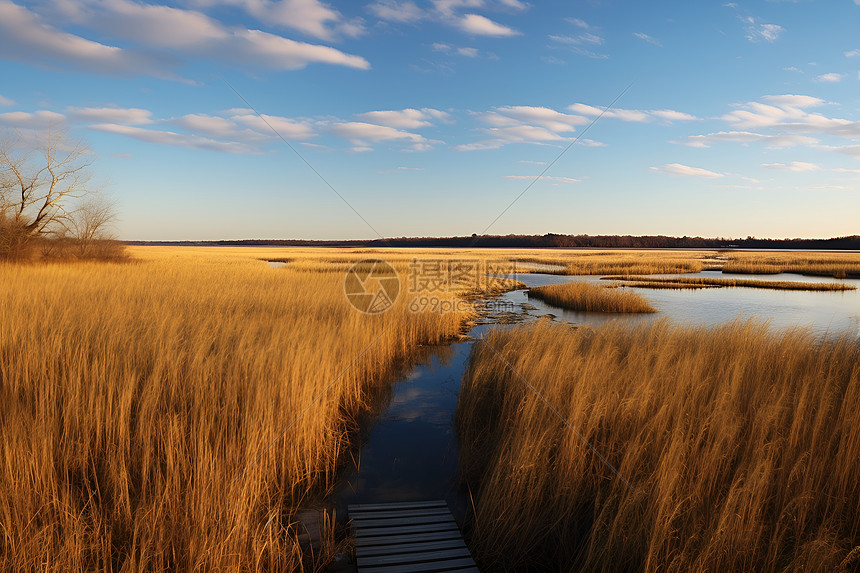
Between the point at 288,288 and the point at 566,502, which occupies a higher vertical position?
the point at 288,288

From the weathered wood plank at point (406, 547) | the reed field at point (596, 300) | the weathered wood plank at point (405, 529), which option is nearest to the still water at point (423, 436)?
the weathered wood plank at point (405, 529)

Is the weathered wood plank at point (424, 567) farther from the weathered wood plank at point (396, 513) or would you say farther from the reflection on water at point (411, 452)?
the reflection on water at point (411, 452)

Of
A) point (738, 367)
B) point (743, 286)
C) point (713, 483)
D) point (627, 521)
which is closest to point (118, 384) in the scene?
point (627, 521)

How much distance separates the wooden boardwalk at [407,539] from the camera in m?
3.74

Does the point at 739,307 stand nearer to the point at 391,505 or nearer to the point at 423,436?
the point at 423,436

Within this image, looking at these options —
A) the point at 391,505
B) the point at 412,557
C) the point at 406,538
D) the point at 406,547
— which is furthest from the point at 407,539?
the point at 391,505

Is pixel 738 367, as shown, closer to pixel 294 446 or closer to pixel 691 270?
pixel 294 446

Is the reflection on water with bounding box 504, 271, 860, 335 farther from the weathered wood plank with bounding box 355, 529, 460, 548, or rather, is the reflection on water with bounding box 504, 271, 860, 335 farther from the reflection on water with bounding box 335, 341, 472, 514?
the weathered wood plank with bounding box 355, 529, 460, 548

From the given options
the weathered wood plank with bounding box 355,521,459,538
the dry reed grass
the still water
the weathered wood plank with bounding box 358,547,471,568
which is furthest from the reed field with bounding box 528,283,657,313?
the weathered wood plank with bounding box 358,547,471,568

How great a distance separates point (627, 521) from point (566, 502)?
0.72 m

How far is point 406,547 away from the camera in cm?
395

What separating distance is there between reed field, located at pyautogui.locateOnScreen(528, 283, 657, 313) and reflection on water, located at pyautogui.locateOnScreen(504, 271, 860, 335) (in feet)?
2.28

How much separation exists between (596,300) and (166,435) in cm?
1956

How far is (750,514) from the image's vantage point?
3.47 m
